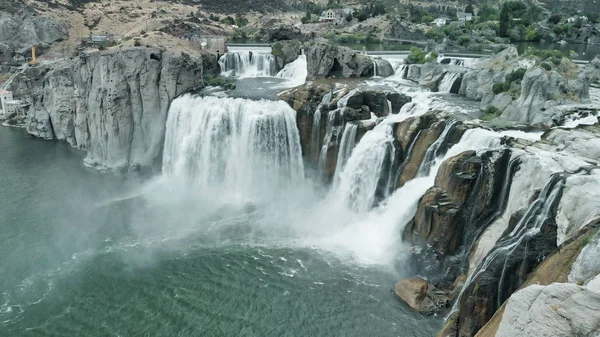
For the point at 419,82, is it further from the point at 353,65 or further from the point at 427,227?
Answer: the point at 427,227

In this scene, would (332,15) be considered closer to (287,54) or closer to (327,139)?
(287,54)

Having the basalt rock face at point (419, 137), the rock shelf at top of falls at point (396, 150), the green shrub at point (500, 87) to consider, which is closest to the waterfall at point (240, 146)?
the rock shelf at top of falls at point (396, 150)

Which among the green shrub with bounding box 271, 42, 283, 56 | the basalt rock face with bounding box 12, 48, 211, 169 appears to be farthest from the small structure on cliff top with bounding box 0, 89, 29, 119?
the green shrub with bounding box 271, 42, 283, 56

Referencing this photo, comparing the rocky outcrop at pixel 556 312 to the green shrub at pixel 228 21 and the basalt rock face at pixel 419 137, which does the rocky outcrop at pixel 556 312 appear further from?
the green shrub at pixel 228 21

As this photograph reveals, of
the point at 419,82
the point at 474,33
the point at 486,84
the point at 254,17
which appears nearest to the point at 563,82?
the point at 486,84

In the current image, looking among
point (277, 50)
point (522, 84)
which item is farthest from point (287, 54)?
point (522, 84)

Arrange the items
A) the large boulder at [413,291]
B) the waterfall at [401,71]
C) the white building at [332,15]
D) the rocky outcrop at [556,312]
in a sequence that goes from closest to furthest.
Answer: the rocky outcrop at [556,312], the large boulder at [413,291], the waterfall at [401,71], the white building at [332,15]
